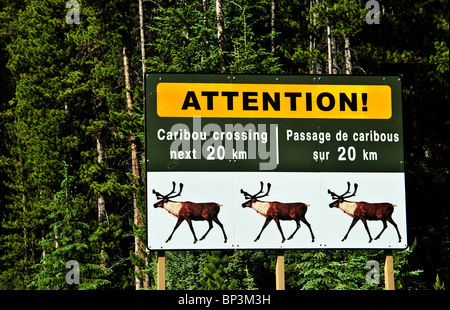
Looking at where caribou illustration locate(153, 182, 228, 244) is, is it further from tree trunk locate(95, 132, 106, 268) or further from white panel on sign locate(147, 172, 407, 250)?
tree trunk locate(95, 132, 106, 268)

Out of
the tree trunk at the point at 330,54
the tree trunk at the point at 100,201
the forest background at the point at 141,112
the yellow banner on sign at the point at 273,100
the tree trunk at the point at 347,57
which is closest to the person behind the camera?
the yellow banner on sign at the point at 273,100

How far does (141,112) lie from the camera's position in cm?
2559

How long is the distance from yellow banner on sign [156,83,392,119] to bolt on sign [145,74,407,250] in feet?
0.04

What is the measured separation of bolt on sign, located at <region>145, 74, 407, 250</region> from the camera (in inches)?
383

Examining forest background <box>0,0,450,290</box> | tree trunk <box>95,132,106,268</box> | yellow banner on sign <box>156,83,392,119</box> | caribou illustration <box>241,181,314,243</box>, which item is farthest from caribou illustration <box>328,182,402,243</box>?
tree trunk <box>95,132,106,268</box>

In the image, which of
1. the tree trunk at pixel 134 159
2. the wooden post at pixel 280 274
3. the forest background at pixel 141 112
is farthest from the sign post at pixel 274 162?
the tree trunk at pixel 134 159

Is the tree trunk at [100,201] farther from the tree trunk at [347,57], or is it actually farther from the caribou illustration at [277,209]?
the caribou illustration at [277,209]

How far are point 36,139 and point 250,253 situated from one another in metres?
15.4

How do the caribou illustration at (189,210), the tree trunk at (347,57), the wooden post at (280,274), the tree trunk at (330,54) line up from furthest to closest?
1. the tree trunk at (330,54)
2. the tree trunk at (347,57)
3. the caribou illustration at (189,210)
4. the wooden post at (280,274)

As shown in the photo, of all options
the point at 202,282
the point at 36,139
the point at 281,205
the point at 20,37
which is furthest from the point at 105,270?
the point at 281,205

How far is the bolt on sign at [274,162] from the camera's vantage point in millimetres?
9727

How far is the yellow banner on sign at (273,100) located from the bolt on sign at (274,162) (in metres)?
0.01

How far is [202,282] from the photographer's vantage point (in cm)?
1808
